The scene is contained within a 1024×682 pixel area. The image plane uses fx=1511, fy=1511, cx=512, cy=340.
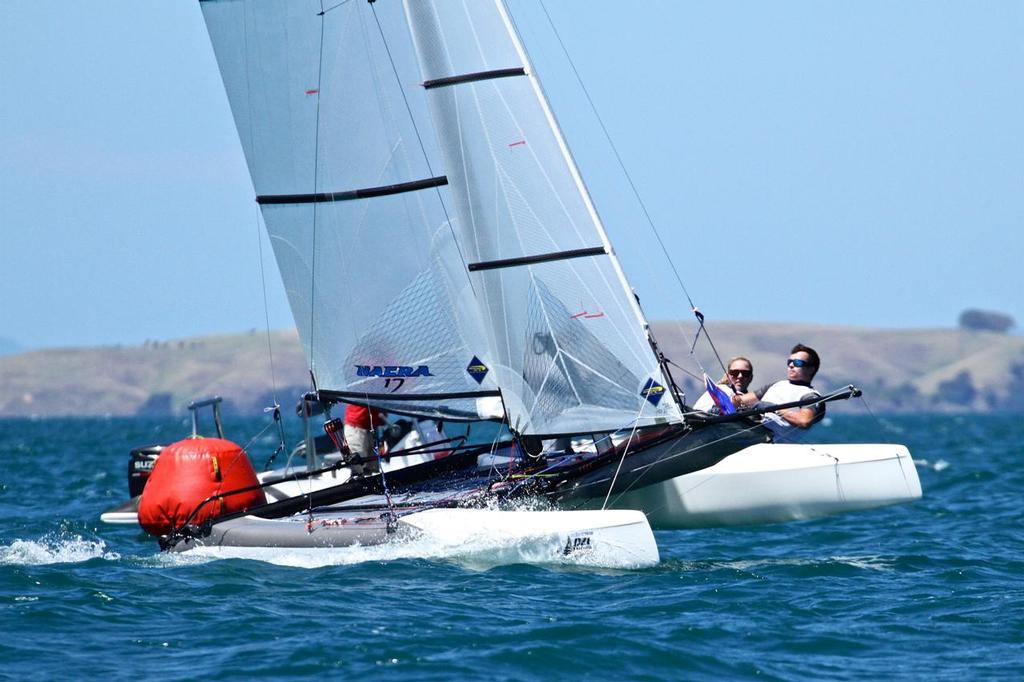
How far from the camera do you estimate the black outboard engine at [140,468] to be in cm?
1598

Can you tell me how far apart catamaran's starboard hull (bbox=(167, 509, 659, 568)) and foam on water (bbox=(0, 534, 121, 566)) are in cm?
106

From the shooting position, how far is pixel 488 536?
35.5 ft

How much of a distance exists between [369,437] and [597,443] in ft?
9.29

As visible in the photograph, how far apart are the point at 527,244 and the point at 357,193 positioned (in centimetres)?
184

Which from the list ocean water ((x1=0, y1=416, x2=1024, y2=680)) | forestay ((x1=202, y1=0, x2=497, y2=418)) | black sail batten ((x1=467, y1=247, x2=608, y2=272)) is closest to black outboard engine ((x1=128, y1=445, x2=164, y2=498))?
ocean water ((x1=0, y1=416, x2=1024, y2=680))

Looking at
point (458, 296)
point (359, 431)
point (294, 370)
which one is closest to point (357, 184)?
point (458, 296)

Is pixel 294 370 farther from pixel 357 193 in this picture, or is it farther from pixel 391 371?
pixel 357 193

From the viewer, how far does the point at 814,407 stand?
12.2 m

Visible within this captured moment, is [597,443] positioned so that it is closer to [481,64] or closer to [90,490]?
[481,64]

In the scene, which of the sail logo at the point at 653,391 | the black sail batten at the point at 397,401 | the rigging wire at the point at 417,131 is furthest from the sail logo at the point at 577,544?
the rigging wire at the point at 417,131

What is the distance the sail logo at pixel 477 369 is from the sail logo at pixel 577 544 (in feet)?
8.27

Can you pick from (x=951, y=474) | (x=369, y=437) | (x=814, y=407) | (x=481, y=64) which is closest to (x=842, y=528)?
(x=814, y=407)

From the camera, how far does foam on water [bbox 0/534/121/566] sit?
37.2 feet

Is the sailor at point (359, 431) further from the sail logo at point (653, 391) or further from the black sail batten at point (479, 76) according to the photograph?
the black sail batten at point (479, 76)
